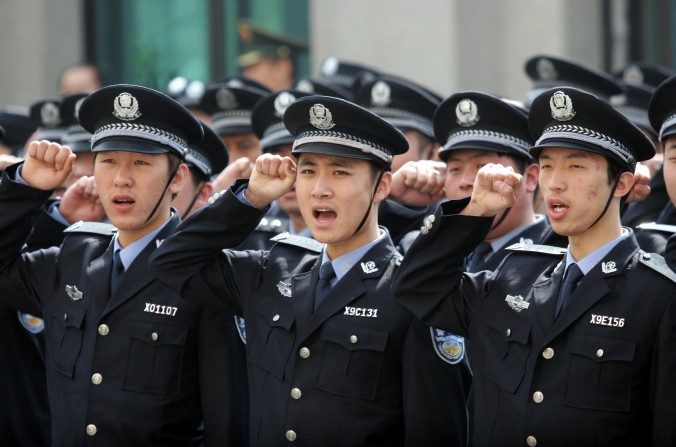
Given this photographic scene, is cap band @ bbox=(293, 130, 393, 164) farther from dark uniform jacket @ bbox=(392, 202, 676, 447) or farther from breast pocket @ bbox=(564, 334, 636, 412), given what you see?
breast pocket @ bbox=(564, 334, 636, 412)

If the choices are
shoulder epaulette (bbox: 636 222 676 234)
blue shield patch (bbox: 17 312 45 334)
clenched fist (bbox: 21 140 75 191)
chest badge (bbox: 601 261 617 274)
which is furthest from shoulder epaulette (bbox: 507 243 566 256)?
blue shield patch (bbox: 17 312 45 334)

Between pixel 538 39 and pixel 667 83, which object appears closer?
pixel 667 83

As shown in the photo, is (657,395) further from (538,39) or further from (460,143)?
(538,39)

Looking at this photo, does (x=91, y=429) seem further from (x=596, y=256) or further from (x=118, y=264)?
(x=596, y=256)

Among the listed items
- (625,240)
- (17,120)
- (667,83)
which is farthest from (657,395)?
(17,120)

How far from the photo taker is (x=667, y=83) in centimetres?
495

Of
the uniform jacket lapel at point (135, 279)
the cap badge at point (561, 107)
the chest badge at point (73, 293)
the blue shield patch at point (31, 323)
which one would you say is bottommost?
the blue shield patch at point (31, 323)

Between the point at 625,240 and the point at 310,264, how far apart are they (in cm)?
124

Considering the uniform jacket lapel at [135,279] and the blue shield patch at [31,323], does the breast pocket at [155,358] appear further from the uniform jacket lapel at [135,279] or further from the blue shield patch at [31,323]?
the blue shield patch at [31,323]

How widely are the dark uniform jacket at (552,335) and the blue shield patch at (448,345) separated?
13 centimetres

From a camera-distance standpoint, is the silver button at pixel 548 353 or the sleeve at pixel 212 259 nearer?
the silver button at pixel 548 353

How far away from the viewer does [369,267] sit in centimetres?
515

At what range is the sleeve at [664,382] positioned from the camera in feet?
14.2

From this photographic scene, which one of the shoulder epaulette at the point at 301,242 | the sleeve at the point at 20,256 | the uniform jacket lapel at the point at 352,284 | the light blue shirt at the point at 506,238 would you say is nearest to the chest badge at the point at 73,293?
the sleeve at the point at 20,256
